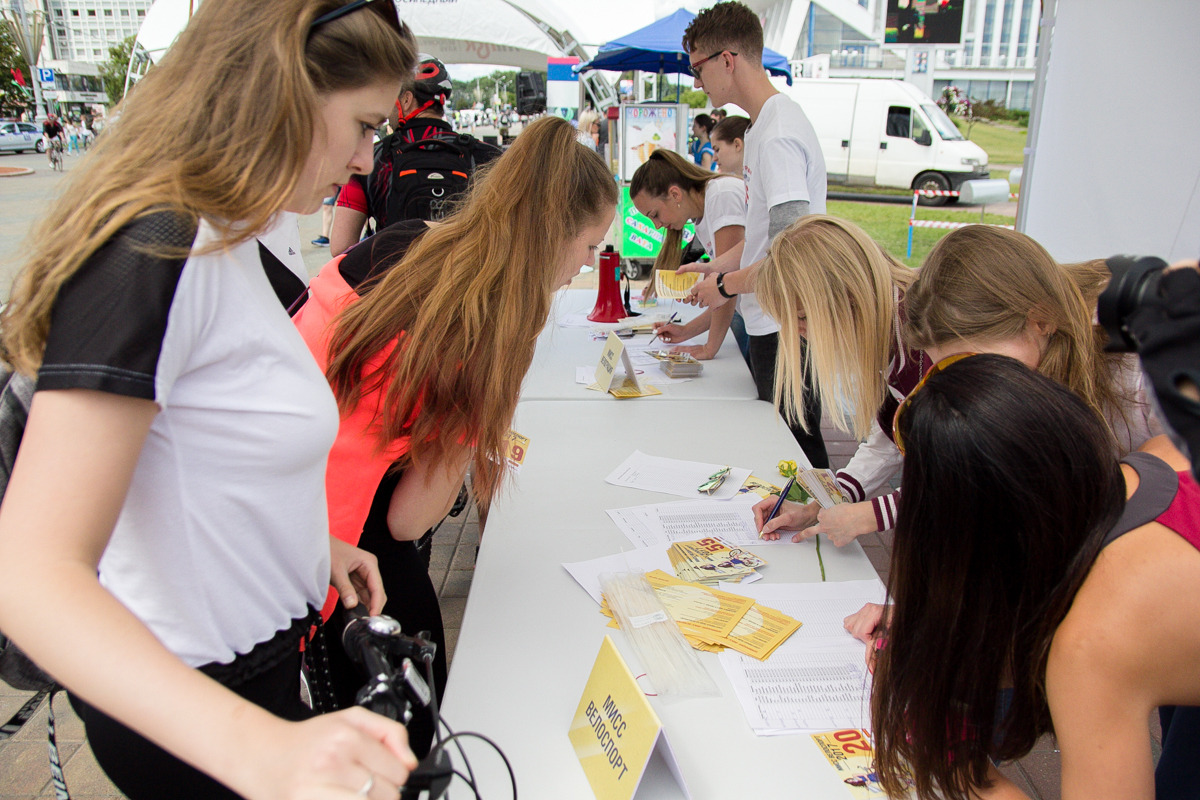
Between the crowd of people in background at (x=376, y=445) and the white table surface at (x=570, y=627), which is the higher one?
the crowd of people in background at (x=376, y=445)

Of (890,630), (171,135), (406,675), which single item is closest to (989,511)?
(890,630)

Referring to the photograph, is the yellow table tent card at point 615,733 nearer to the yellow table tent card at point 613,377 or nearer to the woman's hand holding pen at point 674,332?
the yellow table tent card at point 613,377

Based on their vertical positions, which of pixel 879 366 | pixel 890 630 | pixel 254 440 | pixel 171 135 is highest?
pixel 171 135

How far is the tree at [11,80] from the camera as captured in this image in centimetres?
2636

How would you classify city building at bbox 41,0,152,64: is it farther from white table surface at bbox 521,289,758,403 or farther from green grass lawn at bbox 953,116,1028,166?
white table surface at bbox 521,289,758,403

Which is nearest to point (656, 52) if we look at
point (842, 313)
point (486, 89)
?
point (842, 313)

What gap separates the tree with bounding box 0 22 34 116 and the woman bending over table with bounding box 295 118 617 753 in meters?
31.9

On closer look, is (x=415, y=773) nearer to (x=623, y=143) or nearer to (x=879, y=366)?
(x=879, y=366)

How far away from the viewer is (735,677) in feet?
3.76

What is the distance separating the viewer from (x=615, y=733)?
0.94m

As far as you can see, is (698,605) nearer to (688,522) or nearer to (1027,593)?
(688,522)

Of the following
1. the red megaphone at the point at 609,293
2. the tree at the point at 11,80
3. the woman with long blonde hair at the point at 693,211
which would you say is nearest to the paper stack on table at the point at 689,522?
the woman with long blonde hair at the point at 693,211

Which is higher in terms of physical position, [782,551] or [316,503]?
[316,503]

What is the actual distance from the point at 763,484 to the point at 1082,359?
0.73 meters
